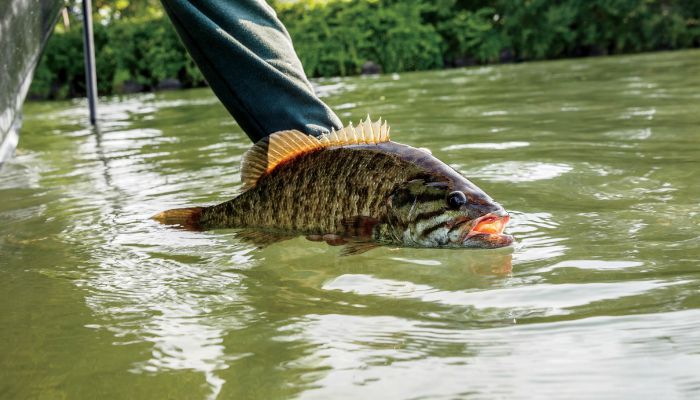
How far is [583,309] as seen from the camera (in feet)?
8.25

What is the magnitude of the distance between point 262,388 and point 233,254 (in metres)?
1.37

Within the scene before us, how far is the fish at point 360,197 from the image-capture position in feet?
10.0

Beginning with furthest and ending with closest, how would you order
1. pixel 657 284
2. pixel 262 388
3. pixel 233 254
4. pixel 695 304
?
pixel 233 254
pixel 657 284
pixel 695 304
pixel 262 388

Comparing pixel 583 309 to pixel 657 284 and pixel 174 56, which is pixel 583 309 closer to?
pixel 657 284

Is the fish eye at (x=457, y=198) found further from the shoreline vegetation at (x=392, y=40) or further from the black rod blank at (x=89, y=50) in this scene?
the shoreline vegetation at (x=392, y=40)

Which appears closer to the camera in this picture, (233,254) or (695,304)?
(695,304)

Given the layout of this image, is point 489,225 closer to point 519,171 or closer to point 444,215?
point 444,215

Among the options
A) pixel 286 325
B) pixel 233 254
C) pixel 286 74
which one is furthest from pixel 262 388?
pixel 286 74

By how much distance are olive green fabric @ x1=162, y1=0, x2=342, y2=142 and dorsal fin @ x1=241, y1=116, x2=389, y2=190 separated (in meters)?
0.48

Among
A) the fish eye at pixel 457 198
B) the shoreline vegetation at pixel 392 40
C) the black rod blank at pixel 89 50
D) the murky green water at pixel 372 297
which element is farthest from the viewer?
the shoreline vegetation at pixel 392 40

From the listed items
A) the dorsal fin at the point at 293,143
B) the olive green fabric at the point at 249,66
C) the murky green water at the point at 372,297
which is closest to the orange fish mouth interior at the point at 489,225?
the murky green water at the point at 372,297

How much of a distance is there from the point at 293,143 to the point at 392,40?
14.9 metres

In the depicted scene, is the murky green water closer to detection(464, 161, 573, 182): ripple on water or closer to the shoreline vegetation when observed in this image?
detection(464, 161, 573, 182): ripple on water

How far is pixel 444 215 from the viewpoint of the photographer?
304cm
